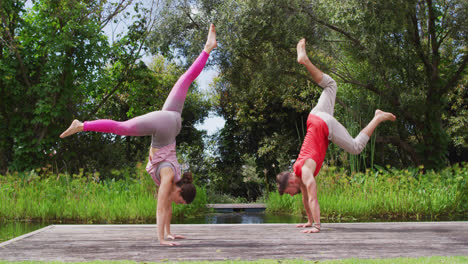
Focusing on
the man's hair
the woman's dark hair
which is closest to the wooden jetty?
the man's hair

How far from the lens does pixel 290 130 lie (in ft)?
41.2

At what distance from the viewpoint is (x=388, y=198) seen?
6.86 metres

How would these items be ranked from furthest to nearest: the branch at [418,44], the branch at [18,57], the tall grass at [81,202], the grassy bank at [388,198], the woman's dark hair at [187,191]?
the branch at [418,44] < the branch at [18,57] < the grassy bank at [388,198] < the tall grass at [81,202] < the woman's dark hair at [187,191]

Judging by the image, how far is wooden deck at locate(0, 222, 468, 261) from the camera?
2.97 m

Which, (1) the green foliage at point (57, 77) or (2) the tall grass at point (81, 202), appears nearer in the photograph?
(2) the tall grass at point (81, 202)

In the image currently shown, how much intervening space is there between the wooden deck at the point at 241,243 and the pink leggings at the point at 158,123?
0.91 metres

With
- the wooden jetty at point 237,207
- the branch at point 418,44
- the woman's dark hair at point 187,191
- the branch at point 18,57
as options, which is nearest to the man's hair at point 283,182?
the woman's dark hair at point 187,191

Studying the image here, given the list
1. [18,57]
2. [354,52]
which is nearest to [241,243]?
[354,52]

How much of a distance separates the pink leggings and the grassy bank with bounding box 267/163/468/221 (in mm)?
4052

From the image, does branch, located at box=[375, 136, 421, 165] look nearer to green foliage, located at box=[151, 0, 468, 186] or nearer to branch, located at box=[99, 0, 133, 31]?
green foliage, located at box=[151, 0, 468, 186]

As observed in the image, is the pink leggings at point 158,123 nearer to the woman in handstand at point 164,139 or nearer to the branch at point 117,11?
the woman in handstand at point 164,139

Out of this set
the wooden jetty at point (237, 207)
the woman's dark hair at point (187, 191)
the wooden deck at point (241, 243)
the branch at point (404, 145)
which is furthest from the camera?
the branch at point (404, 145)

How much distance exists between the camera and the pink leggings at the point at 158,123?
11.2ft

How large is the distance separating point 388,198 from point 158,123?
185 inches
